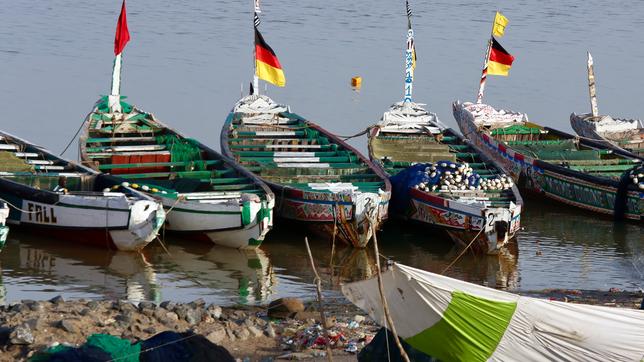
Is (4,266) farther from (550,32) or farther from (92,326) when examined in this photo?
(550,32)

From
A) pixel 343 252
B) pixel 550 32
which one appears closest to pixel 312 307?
pixel 343 252

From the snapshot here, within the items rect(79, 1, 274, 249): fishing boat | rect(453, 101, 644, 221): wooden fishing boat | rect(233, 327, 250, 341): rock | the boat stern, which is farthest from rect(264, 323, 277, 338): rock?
rect(453, 101, 644, 221): wooden fishing boat

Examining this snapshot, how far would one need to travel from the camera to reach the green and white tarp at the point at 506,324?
40.9 feet

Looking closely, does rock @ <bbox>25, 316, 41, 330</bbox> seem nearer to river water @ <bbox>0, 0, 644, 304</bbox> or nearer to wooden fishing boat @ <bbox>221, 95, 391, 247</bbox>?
river water @ <bbox>0, 0, 644, 304</bbox>

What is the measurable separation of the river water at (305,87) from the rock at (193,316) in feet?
8.27

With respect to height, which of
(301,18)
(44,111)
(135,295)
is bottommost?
(135,295)

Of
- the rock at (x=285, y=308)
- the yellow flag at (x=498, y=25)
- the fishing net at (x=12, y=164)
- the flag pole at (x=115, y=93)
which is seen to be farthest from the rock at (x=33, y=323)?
the yellow flag at (x=498, y=25)

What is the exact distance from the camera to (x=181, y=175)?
23.3 m

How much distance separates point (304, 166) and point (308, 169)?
19.5 inches

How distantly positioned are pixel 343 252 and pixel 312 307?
4.54 metres

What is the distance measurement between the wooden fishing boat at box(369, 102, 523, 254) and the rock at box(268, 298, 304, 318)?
201 inches

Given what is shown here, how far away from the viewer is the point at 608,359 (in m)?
12.7

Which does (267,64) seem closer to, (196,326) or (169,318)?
(169,318)

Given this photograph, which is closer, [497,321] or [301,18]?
[497,321]
